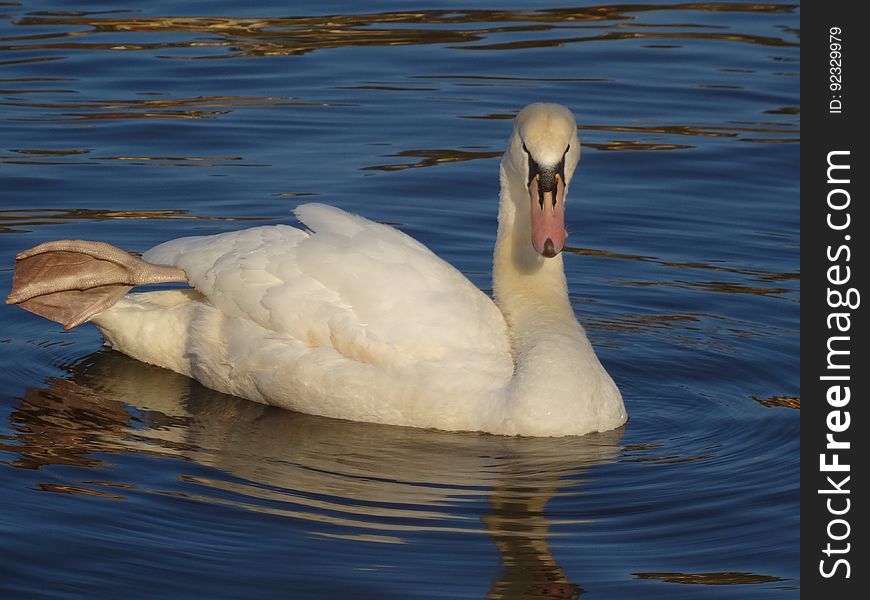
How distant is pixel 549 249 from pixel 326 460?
139 centimetres

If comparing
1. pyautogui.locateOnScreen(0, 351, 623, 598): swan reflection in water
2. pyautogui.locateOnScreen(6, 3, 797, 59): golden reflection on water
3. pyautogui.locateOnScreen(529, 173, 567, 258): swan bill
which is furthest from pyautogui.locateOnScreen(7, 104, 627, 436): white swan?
pyautogui.locateOnScreen(6, 3, 797, 59): golden reflection on water

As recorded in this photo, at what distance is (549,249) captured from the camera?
813 centimetres

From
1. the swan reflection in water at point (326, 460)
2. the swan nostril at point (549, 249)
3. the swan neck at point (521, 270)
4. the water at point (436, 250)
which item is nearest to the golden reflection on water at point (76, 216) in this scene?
the water at point (436, 250)

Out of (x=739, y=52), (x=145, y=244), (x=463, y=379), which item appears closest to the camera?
(x=463, y=379)

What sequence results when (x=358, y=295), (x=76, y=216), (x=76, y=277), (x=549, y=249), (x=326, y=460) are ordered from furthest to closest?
(x=76, y=216) < (x=76, y=277) < (x=358, y=295) < (x=549, y=249) < (x=326, y=460)

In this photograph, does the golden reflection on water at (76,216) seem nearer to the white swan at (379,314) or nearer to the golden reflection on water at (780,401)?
the white swan at (379,314)

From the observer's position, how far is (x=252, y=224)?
11.4 metres

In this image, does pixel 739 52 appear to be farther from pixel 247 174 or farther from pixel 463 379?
pixel 463 379

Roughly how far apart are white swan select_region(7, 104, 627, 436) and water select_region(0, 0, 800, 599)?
17 centimetres

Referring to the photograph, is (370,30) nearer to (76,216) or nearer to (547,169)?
(76,216)

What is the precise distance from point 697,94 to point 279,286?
6.97 metres

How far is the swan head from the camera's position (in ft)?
26.8

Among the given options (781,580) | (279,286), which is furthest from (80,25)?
(781,580)

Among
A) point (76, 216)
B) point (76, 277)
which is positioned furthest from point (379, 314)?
point (76, 216)
